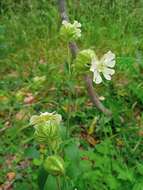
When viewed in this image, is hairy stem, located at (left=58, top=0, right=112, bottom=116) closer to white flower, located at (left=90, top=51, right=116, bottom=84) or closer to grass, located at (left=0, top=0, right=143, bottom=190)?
grass, located at (left=0, top=0, right=143, bottom=190)

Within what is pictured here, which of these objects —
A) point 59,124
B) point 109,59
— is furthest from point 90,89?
point 59,124

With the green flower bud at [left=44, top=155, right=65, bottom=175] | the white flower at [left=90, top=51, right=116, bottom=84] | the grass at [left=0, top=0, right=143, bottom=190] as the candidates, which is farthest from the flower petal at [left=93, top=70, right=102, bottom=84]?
the green flower bud at [left=44, top=155, right=65, bottom=175]

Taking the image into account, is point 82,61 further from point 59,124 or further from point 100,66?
point 59,124

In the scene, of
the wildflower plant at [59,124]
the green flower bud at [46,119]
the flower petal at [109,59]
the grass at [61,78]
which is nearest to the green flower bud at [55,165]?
the wildflower plant at [59,124]

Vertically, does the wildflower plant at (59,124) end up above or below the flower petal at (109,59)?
below

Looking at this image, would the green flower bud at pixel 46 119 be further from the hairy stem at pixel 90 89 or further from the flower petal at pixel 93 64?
the hairy stem at pixel 90 89

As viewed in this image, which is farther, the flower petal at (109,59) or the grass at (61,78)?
the grass at (61,78)

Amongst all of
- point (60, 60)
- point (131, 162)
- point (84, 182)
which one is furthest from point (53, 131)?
point (60, 60)

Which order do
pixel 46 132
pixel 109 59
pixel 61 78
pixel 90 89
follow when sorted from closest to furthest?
pixel 46 132 < pixel 109 59 < pixel 90 89 < pixel 61 78
